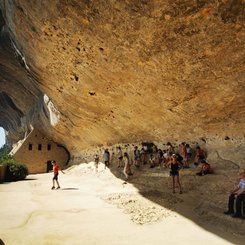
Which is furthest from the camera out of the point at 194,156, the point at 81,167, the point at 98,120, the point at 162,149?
the point at 81,167

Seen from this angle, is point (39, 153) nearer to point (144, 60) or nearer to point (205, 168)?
point (205, 168)

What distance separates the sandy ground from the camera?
17.1 ft

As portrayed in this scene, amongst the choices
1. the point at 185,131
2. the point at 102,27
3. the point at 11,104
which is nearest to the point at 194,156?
the point at 185,131

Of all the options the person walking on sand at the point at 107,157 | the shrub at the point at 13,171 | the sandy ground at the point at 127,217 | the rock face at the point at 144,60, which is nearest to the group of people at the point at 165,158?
the person walking on sand at the point at 107,157

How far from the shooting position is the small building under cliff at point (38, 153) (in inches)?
858

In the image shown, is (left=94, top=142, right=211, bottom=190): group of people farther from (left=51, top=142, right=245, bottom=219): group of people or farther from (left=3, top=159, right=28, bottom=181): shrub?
(left=3, top=159, right=28, bottom=181): shrub

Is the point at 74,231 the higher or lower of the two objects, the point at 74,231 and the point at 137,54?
the lower

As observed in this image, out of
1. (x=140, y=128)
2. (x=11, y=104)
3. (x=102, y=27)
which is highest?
(x=11, y=104)

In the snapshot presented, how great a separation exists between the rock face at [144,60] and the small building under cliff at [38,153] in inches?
372

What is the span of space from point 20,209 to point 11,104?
63.5 feet

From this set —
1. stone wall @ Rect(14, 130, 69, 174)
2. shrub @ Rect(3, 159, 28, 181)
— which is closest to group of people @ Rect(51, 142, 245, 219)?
shrub @ Rect(3, 159, 28, 181)

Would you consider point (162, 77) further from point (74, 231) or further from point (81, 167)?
point (81, 167)

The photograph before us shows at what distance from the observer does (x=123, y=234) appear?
5.43 meters

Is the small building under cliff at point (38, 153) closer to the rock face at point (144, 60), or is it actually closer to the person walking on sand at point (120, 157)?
the person walking on sand at point (120, 157)
